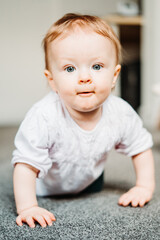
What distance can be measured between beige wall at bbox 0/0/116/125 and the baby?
78.5 inches

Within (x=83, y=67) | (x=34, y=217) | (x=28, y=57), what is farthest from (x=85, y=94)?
(x=28, y=57)

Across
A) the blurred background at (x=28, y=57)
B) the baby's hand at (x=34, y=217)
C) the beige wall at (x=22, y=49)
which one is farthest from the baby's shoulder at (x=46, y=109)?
the beige wall at (x=22, y=49)

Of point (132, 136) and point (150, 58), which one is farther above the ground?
point (132, 136)

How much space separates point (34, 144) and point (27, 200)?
119mm

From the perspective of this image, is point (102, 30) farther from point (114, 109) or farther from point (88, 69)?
point (114, 109)

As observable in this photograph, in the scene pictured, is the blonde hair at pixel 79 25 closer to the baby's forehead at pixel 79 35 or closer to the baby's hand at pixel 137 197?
the baby's forehead at pixel 79 35

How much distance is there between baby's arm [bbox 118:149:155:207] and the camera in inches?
29.2

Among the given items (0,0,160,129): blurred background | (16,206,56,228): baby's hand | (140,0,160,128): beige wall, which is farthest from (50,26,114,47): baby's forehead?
(0,0,160,129): blurred background

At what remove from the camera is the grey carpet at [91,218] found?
581 millimetres

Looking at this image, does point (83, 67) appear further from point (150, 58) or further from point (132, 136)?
point (150, 58)

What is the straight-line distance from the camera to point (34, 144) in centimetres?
71

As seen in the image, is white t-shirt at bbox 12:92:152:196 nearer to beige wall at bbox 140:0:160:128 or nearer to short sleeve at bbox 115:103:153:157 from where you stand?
short sleeve at bbox 115:103:153:157

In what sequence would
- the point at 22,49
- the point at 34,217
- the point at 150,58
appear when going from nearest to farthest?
the point at 34,217
the point at 150,58
the point at 22,49

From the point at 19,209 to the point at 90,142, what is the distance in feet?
0.74
